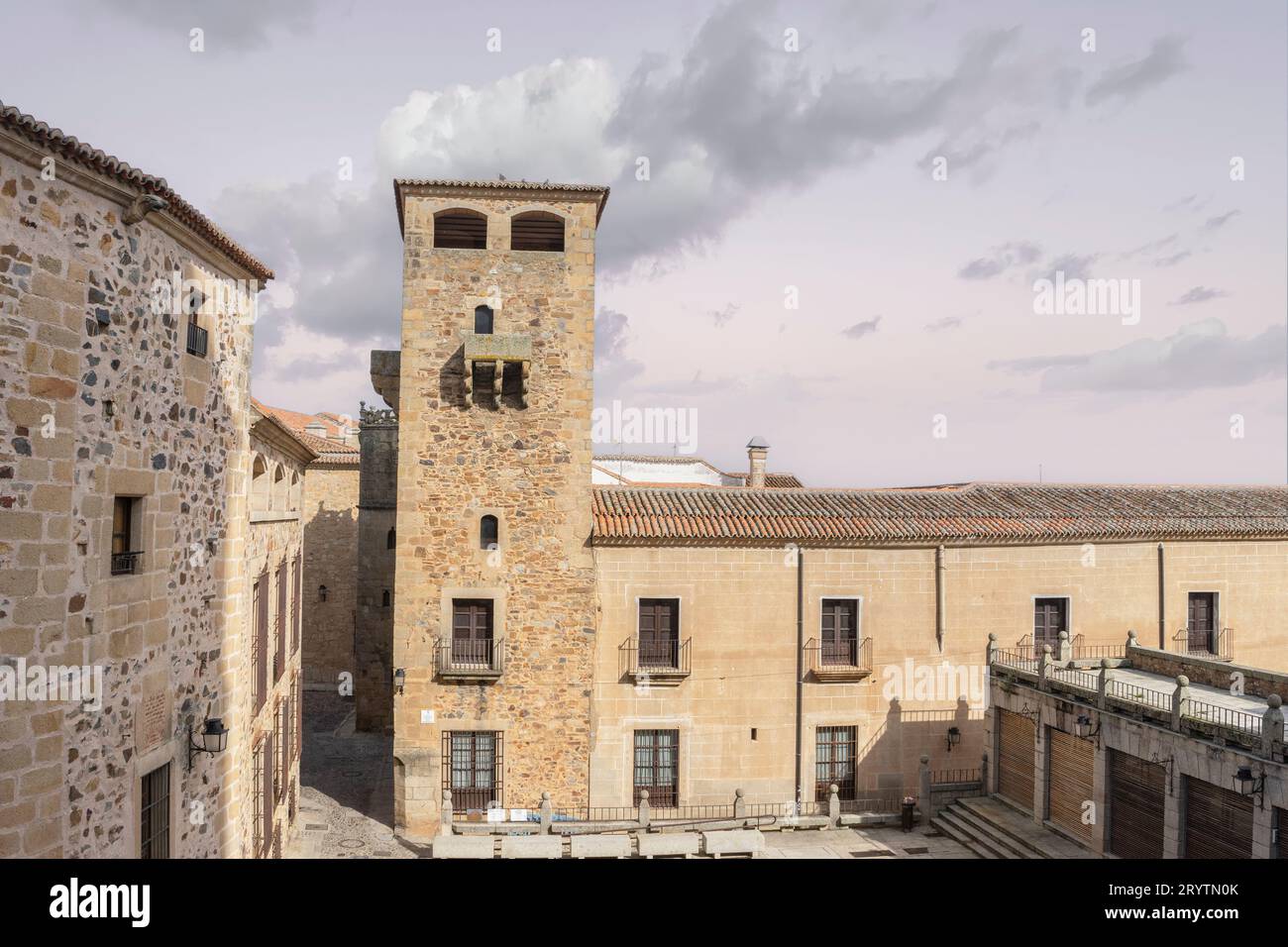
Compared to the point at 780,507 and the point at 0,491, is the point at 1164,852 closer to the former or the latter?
the point at 780,507

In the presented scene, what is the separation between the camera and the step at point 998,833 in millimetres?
16375

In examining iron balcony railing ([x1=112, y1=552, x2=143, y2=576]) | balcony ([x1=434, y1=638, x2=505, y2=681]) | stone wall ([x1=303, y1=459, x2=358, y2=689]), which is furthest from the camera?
stone wall ([x1=303, y1=459, x2=358, y2=689])

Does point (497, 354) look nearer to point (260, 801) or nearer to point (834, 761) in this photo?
point (260, 801)

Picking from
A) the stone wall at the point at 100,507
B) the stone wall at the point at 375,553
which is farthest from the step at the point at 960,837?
the stone wall at the point at 375,553

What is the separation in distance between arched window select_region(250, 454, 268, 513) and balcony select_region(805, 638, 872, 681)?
12.7m

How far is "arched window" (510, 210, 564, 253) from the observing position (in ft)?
63.0

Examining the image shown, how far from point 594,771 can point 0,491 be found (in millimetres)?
14544

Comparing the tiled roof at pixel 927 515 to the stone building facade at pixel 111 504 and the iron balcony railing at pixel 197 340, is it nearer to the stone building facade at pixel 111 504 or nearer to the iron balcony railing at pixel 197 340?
the stone building facade at pixel 111 504

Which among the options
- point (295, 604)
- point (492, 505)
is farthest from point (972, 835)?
point (295, 604)

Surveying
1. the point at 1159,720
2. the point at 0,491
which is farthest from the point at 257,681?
the point at 1159,720

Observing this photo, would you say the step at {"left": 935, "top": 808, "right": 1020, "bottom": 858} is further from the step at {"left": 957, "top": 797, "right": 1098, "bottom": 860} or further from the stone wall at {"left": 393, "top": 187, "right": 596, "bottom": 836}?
the stone wall at {"left": 393, "top": 187, "right": 596, "bottom": 836}

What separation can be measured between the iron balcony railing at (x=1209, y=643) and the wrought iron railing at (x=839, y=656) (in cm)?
962

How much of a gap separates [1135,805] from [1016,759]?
3.62 m

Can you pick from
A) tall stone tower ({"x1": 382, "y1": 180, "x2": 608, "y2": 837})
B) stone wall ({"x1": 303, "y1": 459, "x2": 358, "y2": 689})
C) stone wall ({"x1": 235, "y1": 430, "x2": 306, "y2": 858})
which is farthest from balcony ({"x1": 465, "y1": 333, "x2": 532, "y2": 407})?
stone wall ({"x1": 303, "y1": 459, "x2": 358, "y2": 689})
